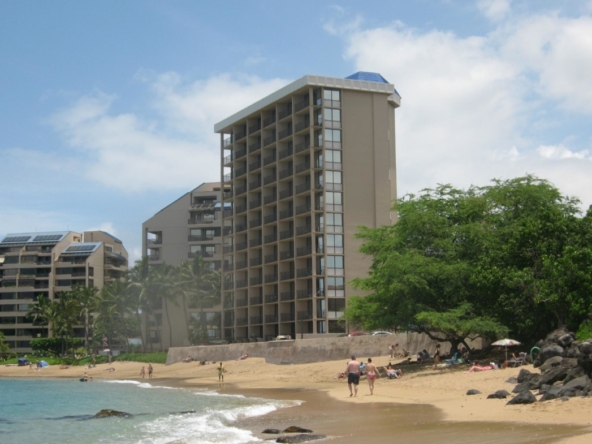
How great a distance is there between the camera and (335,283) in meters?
78.7

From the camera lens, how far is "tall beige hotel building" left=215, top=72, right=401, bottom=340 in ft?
260

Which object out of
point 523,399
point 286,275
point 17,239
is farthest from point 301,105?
point 17,239

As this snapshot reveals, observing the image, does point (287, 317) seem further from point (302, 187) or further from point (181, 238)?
point (181, 238)

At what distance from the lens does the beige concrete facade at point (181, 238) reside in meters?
111

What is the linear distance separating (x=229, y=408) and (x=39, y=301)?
102 m

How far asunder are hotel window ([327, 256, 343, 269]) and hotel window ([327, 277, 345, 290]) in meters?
1.35

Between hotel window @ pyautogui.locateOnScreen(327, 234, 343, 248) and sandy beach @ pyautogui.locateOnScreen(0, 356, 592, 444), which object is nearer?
sandy beach @ pyautogui.locateOnScreen(0, 356, 592, 444)

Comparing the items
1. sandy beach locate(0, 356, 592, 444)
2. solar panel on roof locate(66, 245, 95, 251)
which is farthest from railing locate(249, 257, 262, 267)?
solar panel on roof locate(66, 245, 95, 251)

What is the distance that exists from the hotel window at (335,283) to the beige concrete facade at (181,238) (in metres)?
36.3

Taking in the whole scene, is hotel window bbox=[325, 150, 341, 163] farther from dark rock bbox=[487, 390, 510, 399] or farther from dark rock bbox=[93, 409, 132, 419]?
dark rock bbox=[487, 390, 510, 399]

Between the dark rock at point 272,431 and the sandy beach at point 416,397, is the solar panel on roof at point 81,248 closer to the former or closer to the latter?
the sandy beach at point 416,397

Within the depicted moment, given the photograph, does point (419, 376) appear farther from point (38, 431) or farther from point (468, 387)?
point (38, 431)

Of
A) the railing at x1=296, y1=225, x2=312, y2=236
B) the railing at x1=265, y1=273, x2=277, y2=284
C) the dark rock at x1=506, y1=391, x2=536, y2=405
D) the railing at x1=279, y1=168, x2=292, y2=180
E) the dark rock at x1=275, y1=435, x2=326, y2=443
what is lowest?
the dark rock at x1=275, y1=435, x2=326, y2=443

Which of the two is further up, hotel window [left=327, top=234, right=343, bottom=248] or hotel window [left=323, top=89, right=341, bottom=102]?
hotel window [left=323, top=89, right=341, bottom=102]
